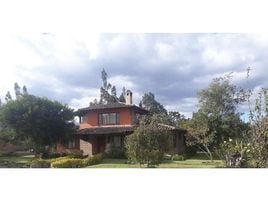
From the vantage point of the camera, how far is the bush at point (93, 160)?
532 cm

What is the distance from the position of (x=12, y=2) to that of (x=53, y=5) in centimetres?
49

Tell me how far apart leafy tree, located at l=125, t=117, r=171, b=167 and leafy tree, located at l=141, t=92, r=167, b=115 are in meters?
0.14

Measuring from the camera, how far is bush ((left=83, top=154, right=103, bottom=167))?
5.32 metres

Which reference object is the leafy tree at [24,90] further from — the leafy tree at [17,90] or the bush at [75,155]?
the bush at [75,155]

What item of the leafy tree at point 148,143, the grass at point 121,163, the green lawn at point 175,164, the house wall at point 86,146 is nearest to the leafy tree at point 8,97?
the grass at point 121,163

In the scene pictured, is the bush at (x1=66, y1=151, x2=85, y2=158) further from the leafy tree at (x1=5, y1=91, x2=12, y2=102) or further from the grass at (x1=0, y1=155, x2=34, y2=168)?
the leafy tree at (x1=5, y1=91, x2=12, y2=102)

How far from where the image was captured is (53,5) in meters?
4.57

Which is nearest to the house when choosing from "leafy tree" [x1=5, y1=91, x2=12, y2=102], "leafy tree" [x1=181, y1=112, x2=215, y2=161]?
"leafy tree" [x1=181, y1=112, x2=215, y2=161]

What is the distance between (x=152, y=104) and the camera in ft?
Result: 17.1

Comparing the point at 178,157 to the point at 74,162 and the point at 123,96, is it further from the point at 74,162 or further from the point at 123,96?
the point at 74,162

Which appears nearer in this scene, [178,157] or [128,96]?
[128,96]

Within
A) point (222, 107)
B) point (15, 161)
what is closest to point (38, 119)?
point (15, 161)

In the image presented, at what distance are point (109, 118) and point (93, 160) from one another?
0.62m
